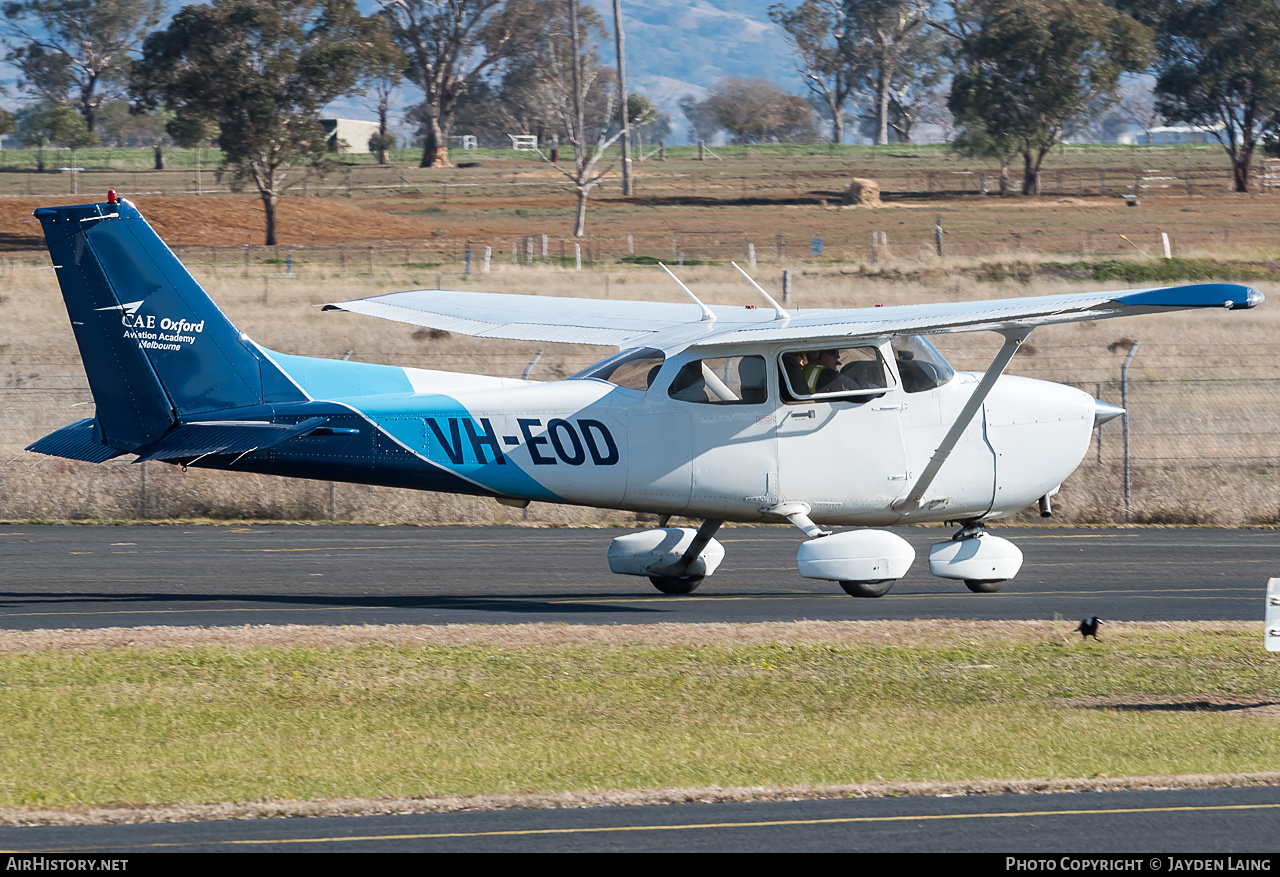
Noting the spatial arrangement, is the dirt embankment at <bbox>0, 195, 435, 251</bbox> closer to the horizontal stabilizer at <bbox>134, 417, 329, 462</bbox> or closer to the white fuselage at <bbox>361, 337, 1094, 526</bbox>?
the horizontal stabilizer at <bbox>134, 417, 329, 462</bbox>

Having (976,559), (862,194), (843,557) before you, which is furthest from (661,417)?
(862,194)

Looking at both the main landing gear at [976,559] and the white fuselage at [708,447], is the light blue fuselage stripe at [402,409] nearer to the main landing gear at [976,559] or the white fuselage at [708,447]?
the white fuselage at [708,447]

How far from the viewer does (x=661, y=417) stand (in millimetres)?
13945

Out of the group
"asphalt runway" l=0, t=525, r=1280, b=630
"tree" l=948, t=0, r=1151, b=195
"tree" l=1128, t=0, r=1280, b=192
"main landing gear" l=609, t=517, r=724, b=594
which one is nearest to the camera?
"asphalt runway" l=0, t=525, r=1280, b=630

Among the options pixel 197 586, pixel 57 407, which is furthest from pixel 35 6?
pixel 197 586

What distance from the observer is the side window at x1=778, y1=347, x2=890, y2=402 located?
1397 centimetres

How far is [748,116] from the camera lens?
5753 inches

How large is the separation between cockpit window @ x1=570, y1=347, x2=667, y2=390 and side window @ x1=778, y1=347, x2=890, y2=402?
1163 mm

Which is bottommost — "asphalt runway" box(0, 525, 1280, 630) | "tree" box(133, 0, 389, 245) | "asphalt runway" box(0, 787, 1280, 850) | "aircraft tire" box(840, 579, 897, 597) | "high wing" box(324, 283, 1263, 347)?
"asphalt runway" box(0, 525, 1280, 630)

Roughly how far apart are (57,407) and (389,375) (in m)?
15.4

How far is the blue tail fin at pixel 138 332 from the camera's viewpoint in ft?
43.1

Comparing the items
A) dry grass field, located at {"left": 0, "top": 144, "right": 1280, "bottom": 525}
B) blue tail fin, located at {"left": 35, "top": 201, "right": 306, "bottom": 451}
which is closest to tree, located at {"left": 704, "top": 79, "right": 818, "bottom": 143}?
dry grass field, located at {"left": 0, "top": 144, "right": 1280, "bottom": 525}

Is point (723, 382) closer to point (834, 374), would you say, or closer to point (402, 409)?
point (834, 374)

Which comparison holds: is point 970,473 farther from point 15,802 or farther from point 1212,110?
point 1212,110
